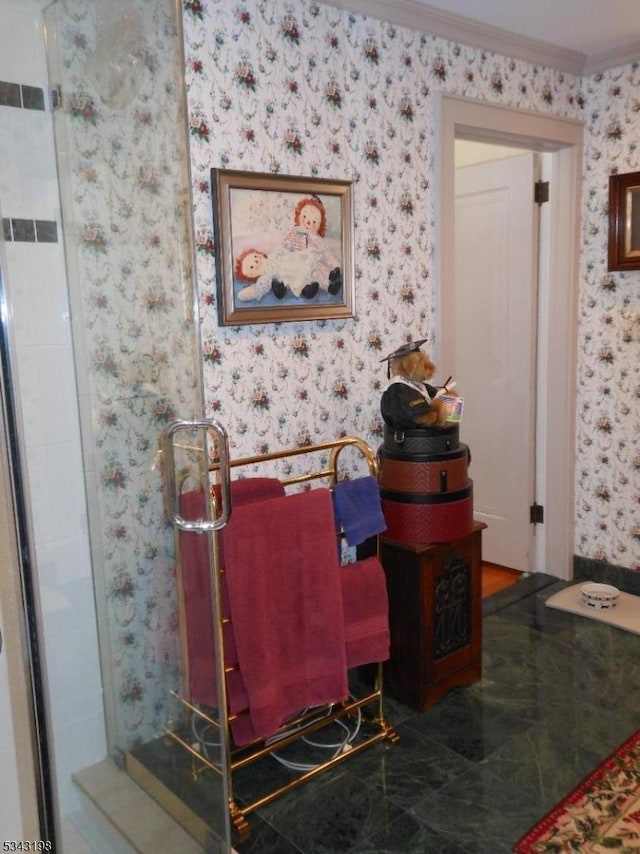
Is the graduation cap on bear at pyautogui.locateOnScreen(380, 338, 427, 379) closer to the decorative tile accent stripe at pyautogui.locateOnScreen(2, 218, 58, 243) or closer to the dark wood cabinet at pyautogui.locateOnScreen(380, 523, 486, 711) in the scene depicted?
the dark wood cabinet at pyautogui.locateOnScreen(380, 523, 486, 711)

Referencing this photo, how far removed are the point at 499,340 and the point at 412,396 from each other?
140 cm

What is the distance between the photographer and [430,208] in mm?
2889

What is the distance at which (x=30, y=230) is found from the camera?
1.73 meters

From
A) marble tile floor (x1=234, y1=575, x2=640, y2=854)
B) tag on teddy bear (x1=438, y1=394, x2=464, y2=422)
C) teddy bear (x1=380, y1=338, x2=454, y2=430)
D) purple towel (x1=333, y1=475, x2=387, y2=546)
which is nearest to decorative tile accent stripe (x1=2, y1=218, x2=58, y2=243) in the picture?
purple towel (x1=333, y1=475, x2=387, y2=546)

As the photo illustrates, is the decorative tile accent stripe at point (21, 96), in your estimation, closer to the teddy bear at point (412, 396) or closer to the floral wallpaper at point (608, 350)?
the teddy bear at point (412, 396)

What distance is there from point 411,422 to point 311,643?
776 mm

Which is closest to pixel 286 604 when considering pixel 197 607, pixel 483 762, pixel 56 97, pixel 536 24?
pixel 197 607

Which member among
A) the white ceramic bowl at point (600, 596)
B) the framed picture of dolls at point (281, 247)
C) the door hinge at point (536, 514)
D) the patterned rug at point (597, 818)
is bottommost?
the patterned rug at point (597, 818)

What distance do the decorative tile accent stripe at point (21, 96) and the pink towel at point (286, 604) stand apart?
1082 millimetres

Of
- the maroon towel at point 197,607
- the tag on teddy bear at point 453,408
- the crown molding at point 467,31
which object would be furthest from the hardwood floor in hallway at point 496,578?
the crown molding at point 467,31

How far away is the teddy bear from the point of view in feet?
8.05

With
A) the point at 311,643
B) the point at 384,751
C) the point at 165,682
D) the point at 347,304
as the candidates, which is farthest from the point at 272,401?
the point at 384,751

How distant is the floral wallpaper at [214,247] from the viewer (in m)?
1.65

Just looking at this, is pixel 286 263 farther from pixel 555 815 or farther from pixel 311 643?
pixel 555 815
